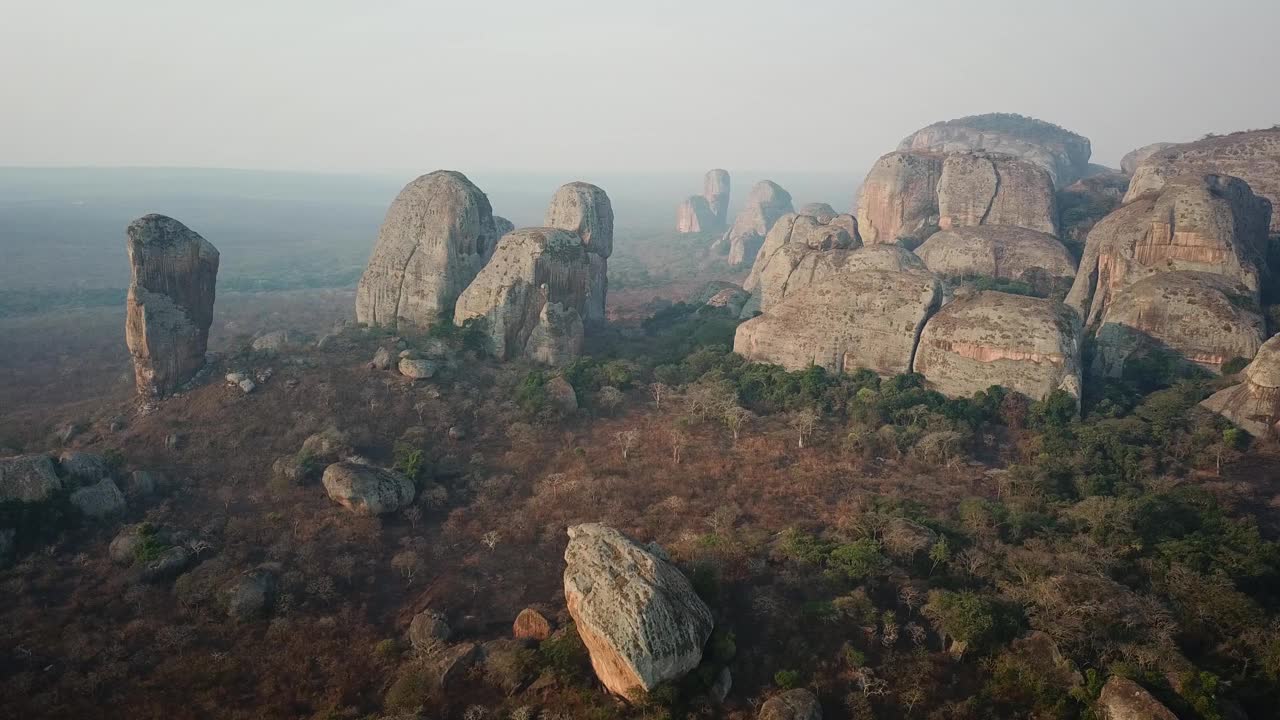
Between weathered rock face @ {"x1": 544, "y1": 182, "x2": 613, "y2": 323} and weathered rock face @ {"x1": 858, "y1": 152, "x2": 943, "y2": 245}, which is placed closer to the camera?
weathered rock face @ {"x1": 544, "y1": 182, "x2": 613, "y2": 323}

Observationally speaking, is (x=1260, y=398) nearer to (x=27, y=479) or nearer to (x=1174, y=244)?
(x=1174, y=244)

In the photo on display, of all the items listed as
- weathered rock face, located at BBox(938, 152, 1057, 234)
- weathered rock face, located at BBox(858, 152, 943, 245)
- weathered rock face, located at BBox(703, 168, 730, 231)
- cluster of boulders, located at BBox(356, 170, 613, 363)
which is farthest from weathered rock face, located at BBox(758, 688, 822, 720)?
weathered rock face, located at BBox(703, 168, 730, 231)

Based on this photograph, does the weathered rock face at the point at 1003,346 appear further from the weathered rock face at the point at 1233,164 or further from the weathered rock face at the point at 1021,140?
the weathered rock face at the point at 1021,140

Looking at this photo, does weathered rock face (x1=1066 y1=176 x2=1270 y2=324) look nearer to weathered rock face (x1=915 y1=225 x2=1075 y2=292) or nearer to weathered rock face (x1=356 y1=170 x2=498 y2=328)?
weathered rock face (x1=915 y1=225 x2=1075 y2=292)

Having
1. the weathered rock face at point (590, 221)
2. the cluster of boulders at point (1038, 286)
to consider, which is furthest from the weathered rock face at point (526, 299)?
the cluster of boulders at point (1038, 286)

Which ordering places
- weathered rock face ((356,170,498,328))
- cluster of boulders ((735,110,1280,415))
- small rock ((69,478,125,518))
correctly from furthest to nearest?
weathered rock face ((356,170,498,328)), cluster of boulders ((735,110,1280,415)), small rock ((69,478,125,518))
